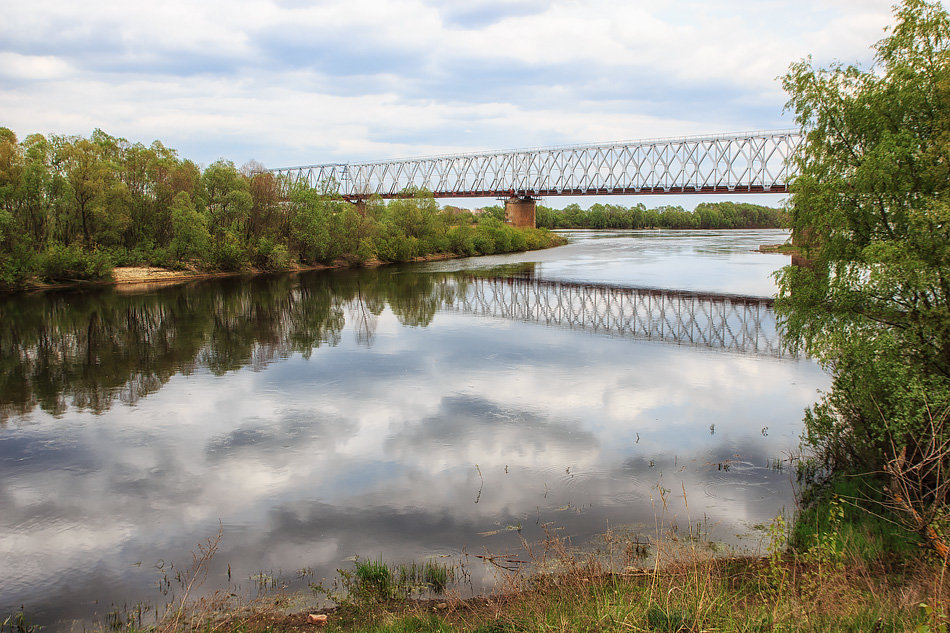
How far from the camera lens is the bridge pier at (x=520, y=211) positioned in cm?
10812

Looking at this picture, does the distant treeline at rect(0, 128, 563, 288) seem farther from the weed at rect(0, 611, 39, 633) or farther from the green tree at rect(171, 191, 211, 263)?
the weed at rect(0, 611, 39, 633)

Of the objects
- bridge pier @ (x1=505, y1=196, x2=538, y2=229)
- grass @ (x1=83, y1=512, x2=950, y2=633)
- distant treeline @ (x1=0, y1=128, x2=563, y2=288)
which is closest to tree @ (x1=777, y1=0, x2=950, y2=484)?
grass @ (x1=83, y1=512, x2=950, y2=633)

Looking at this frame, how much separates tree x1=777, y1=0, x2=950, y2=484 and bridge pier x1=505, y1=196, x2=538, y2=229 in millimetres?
95900

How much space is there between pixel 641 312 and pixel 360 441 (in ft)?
74.4

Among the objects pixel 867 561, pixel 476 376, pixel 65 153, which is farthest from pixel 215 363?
pixel 65 153

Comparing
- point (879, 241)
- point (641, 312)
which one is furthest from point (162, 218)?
point (879, 241)

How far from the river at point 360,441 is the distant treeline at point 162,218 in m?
18.8

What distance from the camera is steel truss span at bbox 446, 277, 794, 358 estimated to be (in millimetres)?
26609

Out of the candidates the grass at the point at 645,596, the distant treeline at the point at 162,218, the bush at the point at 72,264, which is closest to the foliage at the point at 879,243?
the grass at the point at 645,596

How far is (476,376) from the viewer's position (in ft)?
65.6

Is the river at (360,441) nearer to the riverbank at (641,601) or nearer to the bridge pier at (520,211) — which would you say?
the riverbank at (641,601)

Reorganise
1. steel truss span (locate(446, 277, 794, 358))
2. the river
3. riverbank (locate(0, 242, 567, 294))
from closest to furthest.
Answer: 1. the river
2. steel truss span (locate(446, 277, 794, 358))
3. riverbank (locate(0, 242, 567, 294))

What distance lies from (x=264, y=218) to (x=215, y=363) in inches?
1663

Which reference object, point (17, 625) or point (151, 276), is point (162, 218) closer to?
point (151, 276)
